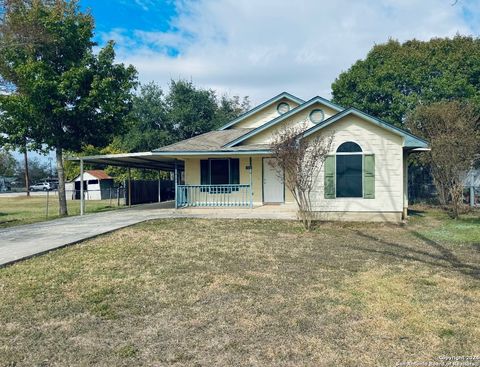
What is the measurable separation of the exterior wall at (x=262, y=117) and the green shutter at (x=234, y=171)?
3377mm

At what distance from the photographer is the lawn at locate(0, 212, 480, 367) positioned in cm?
374

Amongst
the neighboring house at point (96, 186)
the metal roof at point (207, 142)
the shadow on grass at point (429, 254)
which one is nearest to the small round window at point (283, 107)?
the metal roof at point (207, 142)

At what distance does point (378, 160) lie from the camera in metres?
12.7

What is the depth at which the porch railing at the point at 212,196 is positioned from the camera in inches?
655

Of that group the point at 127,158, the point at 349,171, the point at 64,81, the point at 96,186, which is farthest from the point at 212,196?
the point at 96,186

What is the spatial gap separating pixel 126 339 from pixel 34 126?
15.2 meters

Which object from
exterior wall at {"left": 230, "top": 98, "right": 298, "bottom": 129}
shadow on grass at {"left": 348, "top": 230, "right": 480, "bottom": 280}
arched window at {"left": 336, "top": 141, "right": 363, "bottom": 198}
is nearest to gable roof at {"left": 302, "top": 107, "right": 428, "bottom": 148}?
arched window at {"left": 336, "top": 141, "right": 363, "bottom": 198}

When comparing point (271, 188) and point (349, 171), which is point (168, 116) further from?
point (349, 171)

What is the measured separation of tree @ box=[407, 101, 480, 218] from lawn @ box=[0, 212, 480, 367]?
6626mm

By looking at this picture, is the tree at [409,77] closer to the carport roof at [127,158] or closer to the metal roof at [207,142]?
the metal roof at [207,142]

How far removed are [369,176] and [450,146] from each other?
4.40 meters

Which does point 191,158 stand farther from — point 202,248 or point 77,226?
point 202,248

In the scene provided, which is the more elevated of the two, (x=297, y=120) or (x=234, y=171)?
(x=297, y=120)

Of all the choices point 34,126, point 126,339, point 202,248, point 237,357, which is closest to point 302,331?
point 237,357
